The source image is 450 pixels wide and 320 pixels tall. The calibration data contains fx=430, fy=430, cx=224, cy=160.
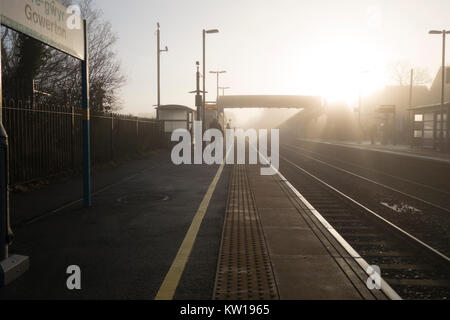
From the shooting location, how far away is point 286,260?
496 centimetres

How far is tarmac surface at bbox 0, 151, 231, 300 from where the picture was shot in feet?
13.3

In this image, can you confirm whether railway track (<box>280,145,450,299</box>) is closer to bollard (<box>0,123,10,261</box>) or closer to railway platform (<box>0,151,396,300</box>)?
railway platform (<box>0,151,396,300</box>)

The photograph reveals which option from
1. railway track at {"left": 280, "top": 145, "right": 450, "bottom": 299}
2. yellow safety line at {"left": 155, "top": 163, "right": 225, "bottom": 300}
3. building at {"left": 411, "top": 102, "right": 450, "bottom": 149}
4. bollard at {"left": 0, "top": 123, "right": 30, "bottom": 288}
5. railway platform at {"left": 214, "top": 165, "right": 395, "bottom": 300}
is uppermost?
building at {"left": 411, "top": 102, "right": 450, "bottom": 149}

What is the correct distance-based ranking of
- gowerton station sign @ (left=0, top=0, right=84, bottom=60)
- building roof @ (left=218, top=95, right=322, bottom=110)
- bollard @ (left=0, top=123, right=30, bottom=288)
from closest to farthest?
bollard @ (left=0, top=123, right=30, bottom=288), gowerton station sign @ (left=0, top=0, right=84, bottom=60), building roof @ (left=218, top=95, right=322, bottom=110)

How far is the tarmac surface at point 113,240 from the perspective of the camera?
159 inches

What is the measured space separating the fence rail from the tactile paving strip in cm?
526

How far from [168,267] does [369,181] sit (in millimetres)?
11332

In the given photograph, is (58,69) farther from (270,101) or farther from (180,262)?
(270,101)

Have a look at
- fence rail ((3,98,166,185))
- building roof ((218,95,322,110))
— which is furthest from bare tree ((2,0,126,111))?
building roof ((218,95,322,110))

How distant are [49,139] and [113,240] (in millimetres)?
6522

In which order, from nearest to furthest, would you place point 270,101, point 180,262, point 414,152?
1. point 180,262
2. point 414,152
3. point 270,101

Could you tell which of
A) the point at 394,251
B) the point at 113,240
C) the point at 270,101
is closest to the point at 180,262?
the point at 113,240

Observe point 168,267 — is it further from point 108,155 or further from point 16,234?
point 108,155

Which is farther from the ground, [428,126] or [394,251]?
[428,126]
